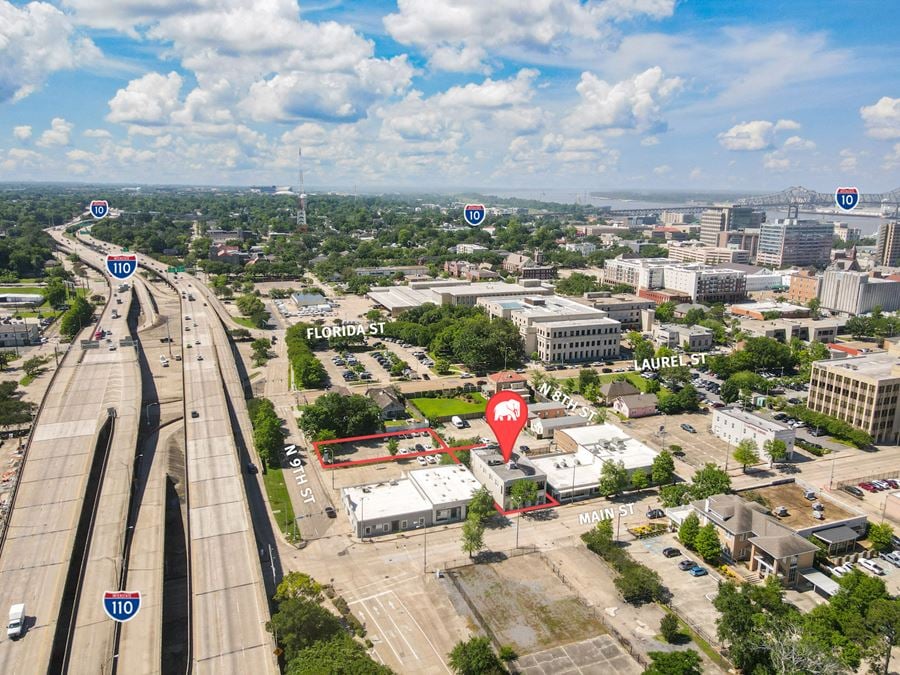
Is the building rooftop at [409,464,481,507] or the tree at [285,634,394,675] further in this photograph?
the building rooftop at [409,464,481,507]

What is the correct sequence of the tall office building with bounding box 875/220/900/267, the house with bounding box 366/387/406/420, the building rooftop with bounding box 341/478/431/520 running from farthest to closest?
the tall office building with bounding box 875/220/900/267 → the house with bounding box 366/387/406/420 → the building rooftop with bounding box 341/478/431/520

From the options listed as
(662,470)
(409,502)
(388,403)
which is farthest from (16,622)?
(662,470)

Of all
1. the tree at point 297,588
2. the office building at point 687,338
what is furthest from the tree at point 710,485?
the office building at point 687,338

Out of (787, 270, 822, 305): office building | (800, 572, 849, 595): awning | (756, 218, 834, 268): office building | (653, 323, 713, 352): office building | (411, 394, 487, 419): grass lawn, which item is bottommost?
(800, 572, 849, 595): awning

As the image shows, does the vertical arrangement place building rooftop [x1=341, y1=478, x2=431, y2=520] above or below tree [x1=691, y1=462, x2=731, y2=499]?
below

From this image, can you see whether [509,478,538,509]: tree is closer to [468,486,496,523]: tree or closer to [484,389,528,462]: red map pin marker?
[468,486,496,523]: tree

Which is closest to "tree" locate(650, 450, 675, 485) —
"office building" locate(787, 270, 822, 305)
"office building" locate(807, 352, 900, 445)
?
"office building" locate(807, 352, 900, 445)

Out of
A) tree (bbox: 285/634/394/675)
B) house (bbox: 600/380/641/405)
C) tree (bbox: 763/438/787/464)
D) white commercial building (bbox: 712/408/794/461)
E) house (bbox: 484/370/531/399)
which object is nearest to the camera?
tree (bbox: 285/634/394/675)

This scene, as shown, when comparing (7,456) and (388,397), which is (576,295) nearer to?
(388,397)
